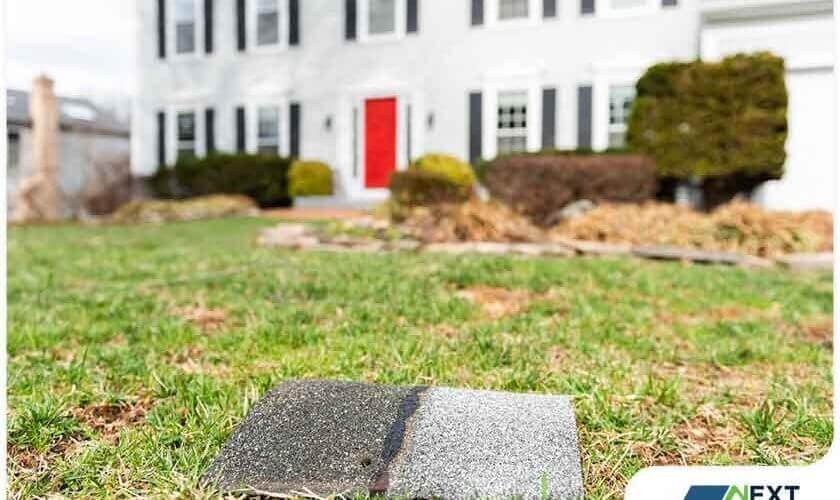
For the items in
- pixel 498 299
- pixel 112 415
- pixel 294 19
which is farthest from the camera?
pixel 294 19

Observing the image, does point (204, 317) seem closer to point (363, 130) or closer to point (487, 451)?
point (487, 451)

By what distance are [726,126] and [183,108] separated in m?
10.1

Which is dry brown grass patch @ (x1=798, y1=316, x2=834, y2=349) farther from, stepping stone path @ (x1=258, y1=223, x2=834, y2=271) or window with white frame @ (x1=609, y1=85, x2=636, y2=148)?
window with white frame @ (x1=609, y1=85, x2=636, y2=148)

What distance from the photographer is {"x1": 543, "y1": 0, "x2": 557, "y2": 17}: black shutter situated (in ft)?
35.8

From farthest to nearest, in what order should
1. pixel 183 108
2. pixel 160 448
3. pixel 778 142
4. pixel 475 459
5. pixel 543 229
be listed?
pixel 183 108 → pixel 778 142 → pixel 543 229 → pixel 160 448 → pixel 475 459

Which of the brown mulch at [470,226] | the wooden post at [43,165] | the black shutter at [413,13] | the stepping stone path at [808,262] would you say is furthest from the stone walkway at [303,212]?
the stepping stone path at [808,262]

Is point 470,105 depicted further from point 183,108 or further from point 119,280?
point 119,280

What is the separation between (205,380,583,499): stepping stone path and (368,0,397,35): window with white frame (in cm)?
1103

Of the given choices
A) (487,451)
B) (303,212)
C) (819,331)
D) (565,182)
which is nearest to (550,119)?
(565,182)

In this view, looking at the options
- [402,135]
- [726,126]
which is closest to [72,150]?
[402,135]

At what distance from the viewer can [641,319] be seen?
9.36 feet

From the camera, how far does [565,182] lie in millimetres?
7664

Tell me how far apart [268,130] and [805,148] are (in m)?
8.98

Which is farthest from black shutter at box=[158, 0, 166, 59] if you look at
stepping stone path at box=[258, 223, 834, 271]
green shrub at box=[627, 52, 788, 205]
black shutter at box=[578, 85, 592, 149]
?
green shrub at box=[627, 52, 788, 205]
